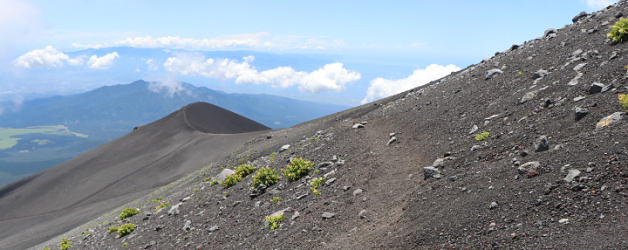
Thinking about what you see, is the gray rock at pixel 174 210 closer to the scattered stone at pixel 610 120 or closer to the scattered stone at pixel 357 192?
the scattered stone at pixel 357 192

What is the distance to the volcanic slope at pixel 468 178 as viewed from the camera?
8.08 meters

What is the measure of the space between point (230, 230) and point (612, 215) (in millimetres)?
12495

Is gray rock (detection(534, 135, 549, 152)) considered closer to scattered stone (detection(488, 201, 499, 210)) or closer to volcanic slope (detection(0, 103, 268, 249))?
scattered stone (detection(488, 201, 499, 210))

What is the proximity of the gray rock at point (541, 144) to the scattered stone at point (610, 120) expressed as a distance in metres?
1.44

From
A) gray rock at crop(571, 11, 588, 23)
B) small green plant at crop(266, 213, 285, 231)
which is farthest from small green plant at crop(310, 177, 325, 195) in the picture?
gray rock at crop(571, 11, 588, 23)

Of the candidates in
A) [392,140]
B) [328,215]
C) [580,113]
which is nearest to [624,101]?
[580,113]

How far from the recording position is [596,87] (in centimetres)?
1259

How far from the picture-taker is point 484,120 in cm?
1552

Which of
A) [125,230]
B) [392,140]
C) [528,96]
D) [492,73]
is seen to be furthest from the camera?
[492,73]

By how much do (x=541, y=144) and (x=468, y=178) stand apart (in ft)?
7.44

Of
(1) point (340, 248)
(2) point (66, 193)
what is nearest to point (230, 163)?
(1) point (340, 248)

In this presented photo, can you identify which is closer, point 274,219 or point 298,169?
point 274,219

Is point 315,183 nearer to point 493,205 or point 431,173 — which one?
point 431,173

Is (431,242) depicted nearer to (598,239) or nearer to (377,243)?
(377,243)
